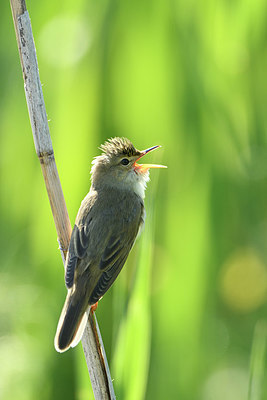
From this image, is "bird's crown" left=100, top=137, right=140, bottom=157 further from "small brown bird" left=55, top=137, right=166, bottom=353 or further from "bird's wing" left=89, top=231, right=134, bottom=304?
"bird's wing" left=89, top=231, right=134, bottom=304

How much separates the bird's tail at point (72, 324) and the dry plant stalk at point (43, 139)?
36mm

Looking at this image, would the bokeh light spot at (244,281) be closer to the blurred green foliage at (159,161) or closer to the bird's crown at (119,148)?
the blurred green foliage at (159,161)

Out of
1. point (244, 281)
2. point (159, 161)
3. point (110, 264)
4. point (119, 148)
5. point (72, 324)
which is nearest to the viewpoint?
point (72, 324)

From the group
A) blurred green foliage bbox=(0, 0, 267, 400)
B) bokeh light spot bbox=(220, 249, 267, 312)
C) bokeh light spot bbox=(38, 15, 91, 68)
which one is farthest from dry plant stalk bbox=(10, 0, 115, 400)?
bokeh light spot bbox=(220, 249, 267, 312)

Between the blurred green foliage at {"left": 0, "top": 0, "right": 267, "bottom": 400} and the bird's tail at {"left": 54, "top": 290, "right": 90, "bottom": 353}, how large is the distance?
742 millimetres

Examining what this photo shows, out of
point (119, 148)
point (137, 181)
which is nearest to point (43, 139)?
point (119, 148)

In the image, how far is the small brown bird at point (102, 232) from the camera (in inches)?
97.7

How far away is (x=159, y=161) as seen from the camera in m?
3.45

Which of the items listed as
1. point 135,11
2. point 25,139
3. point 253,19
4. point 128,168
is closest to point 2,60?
point 25,139

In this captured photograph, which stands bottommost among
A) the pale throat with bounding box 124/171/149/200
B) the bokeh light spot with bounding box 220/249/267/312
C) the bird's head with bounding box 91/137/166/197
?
the bokeh light spot with bounding box 220/249/267/312

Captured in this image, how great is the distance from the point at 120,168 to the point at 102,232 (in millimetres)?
457

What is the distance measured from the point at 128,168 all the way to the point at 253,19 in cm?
105

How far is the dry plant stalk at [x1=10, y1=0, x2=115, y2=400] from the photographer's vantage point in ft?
7.07

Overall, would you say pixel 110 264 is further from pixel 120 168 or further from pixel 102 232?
pixel 120 168
